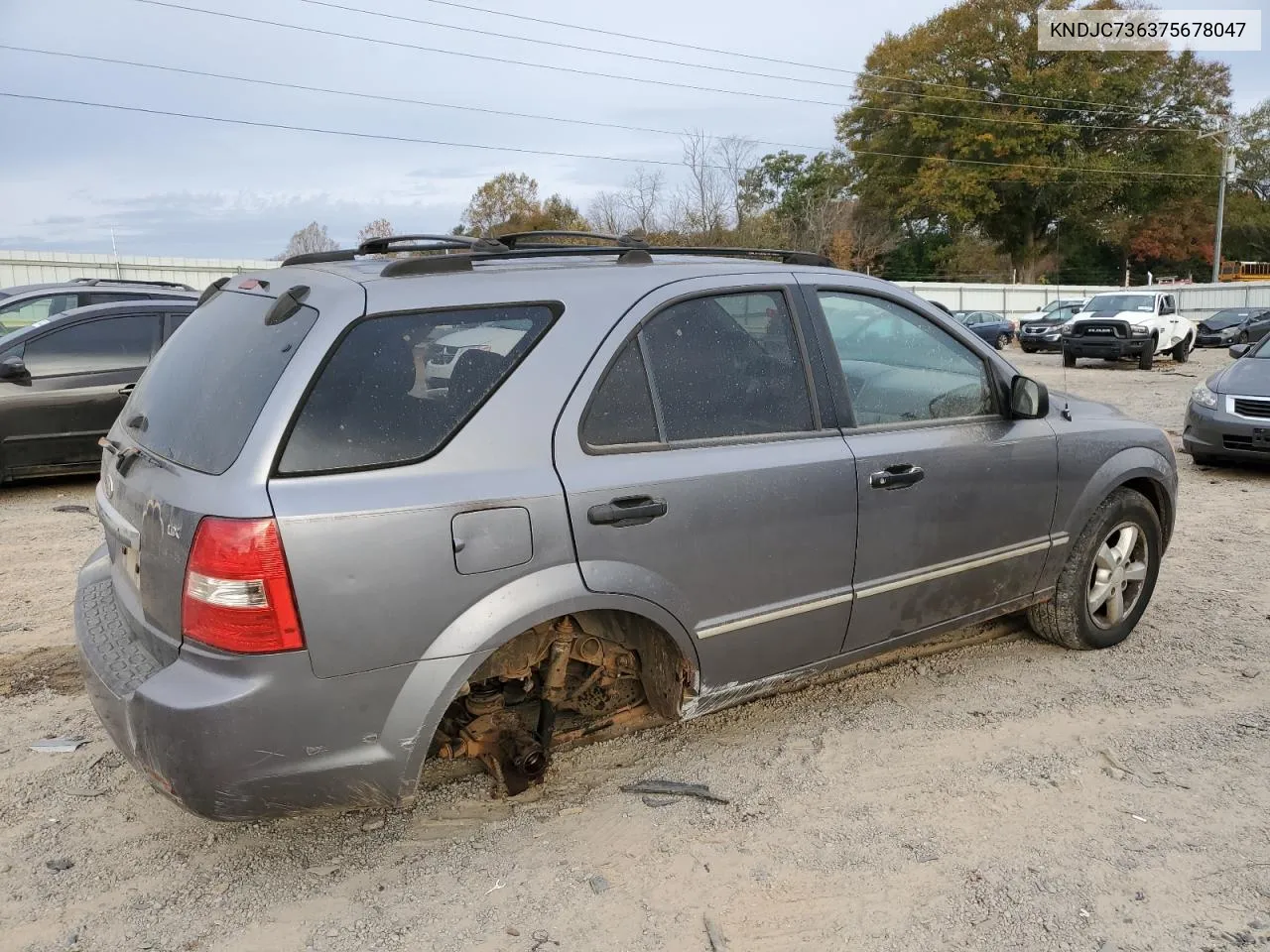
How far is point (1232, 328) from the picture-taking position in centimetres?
2998

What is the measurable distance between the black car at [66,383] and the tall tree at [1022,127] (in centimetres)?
4747

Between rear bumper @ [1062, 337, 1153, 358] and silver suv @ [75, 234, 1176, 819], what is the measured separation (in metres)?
19.5

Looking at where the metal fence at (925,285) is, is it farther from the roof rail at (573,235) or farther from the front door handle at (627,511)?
the front door handle at (627,511)

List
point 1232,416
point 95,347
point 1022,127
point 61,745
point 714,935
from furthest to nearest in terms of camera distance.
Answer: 1. point 1022,127
2. point 1232,416
3. point 95,347
4. point 61,745
5. point 714,935

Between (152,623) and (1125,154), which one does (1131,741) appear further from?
(1125,154)

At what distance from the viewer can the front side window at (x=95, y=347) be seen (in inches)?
308

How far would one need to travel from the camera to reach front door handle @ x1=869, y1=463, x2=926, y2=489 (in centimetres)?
344

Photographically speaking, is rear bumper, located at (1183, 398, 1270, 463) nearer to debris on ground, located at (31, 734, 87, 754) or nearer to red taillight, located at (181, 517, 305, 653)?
red taillight, located at (181, 517, 305, 653)

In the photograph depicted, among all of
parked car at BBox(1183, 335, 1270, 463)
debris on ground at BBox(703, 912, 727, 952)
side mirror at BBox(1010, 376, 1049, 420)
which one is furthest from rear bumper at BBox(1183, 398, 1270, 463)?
debris on ground at BBox(703, 912, 727, 952)

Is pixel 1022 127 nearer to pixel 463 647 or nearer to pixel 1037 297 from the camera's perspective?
pixel 1037 297

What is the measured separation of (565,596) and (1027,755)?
6.34 feet

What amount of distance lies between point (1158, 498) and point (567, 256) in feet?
10.1

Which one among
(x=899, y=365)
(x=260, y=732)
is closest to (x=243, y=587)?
(x=260, y=732)

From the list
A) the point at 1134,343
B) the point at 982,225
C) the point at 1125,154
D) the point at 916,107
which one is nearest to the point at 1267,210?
the point at 1125,154
